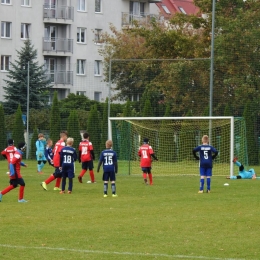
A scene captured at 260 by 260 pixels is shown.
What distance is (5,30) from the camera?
66938mm

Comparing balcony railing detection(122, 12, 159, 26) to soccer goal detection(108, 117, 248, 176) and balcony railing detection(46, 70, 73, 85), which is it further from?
soccer goal detection(108, 117, 248, 176)

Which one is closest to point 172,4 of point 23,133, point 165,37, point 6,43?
point 6,43

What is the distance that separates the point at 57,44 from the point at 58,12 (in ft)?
9.53

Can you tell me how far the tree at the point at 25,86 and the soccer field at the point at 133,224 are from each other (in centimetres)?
2269

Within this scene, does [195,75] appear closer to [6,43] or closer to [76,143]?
[76,143]

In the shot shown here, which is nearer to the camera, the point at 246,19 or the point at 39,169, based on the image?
the point at 39,169

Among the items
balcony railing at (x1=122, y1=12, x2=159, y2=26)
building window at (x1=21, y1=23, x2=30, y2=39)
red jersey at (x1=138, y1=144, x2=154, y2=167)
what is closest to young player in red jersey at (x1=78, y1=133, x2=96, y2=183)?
red jersey at (x1=138, y1=144, x2=154, y2=167)

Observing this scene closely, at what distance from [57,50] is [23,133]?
2468 centimetres

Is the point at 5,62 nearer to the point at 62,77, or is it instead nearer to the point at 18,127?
the point at 62,77

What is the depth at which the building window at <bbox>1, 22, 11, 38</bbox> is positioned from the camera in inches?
2628

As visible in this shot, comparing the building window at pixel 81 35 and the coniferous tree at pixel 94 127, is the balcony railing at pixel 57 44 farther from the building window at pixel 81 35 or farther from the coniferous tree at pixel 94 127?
the coniferous tree at pixel 94 127

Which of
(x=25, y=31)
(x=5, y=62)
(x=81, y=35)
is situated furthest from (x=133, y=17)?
(x=5, y=62)

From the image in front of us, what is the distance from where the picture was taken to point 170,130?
37.7 metres

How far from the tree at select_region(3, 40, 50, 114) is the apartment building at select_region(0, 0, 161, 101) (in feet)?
13.4
